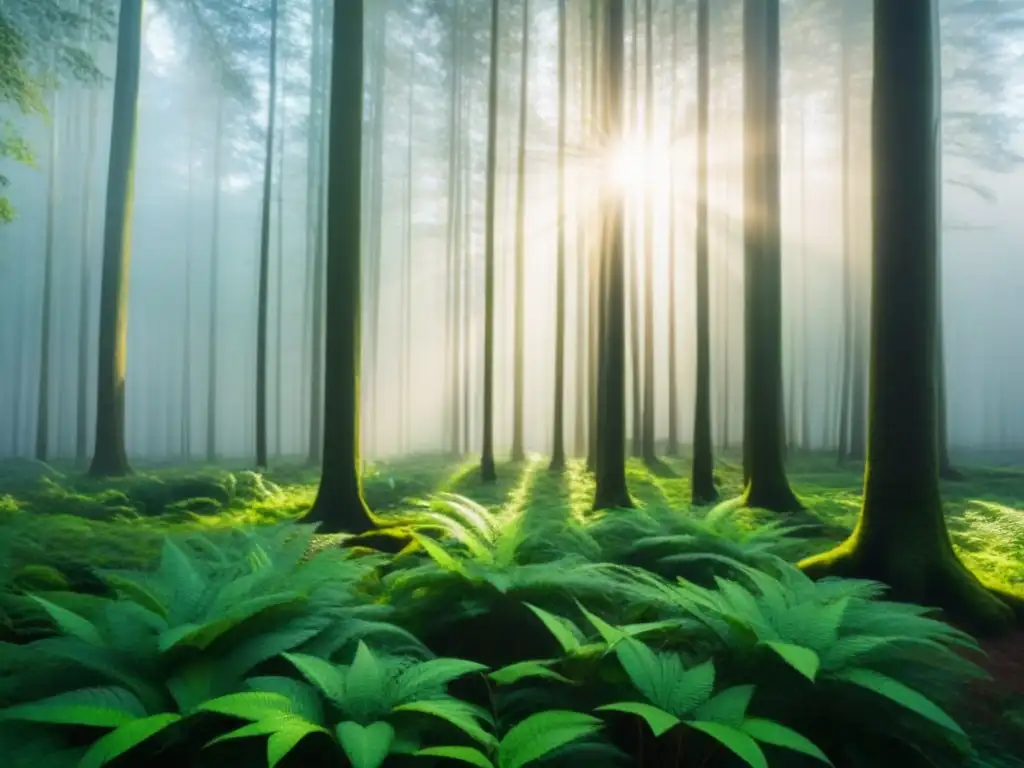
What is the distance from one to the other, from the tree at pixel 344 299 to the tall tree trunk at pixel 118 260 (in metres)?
8.14

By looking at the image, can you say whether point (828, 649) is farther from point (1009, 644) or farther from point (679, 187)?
point (679, 187)

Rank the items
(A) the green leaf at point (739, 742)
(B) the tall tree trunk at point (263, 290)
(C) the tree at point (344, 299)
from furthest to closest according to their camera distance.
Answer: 1. (B) the tall tree trunk at point (263, 290)
2. (C) the tree at point (344, 299)
3. (A) the green leaf at point (739, 742)

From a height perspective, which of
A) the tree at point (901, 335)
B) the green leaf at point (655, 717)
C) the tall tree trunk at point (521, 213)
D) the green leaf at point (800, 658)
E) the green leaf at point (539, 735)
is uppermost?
the tall tree trunk at point (521, 213)

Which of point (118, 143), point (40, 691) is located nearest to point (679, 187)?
point (118, 143)

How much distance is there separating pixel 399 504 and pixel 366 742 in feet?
35.8

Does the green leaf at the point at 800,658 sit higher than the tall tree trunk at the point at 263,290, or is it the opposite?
the tall tree trunk at the point at 263,290

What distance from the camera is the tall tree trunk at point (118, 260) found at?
1468 centimetres

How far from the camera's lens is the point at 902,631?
3.58 metres

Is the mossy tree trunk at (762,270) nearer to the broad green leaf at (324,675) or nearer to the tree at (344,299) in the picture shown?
the tree at (344,299)

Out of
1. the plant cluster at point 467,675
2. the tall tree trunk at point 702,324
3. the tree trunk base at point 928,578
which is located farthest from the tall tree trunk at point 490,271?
the plant cluster at point 467,675

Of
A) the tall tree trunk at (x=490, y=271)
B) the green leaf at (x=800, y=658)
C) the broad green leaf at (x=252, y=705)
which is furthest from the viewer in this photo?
the tall tree trunk at (x=490, y=271)

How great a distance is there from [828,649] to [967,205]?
42.8m

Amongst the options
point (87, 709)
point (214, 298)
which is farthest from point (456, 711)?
point (214, 298)

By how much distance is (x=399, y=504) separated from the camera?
42.9 ft
